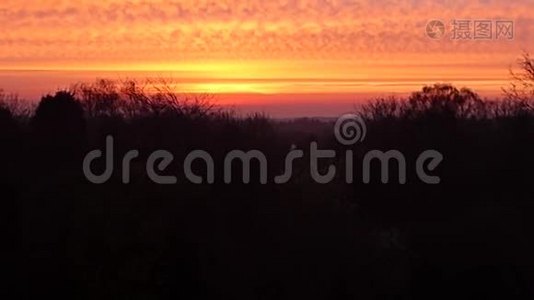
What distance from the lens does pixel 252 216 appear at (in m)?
32.7

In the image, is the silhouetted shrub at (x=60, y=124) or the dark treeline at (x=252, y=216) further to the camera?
the silhouetted shrub at (x=60, y=124)

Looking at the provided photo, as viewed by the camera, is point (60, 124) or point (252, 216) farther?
point (60, 124)

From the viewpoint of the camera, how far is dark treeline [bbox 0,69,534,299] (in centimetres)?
2809

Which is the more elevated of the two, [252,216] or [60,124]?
[60,124]

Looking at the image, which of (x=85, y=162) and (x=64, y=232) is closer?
(x=64, y=232)

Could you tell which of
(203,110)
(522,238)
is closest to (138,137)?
(203,110)

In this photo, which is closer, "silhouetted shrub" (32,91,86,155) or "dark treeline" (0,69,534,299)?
"dark treeline" (0,69,534,299)

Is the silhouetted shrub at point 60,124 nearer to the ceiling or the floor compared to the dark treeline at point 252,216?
nearer to the ceiling

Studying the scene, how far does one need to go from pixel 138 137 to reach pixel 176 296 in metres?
10.0

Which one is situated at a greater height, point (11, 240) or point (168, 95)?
point (168, 95)

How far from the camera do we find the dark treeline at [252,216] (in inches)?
1106

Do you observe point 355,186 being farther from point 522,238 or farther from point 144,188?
point 144,188

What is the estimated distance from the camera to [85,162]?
32.8 meters

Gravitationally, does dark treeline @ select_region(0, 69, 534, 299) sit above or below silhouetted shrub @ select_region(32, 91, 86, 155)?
below
